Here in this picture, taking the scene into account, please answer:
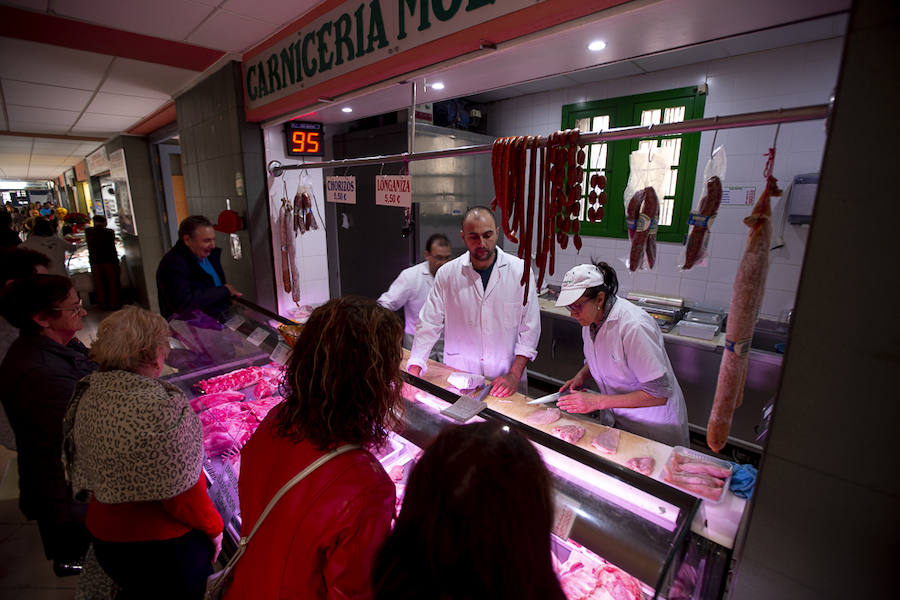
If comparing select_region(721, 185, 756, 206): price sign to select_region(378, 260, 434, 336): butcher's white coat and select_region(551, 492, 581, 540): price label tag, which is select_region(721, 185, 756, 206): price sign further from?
select_region(551, 492, 581, 540): price label tag

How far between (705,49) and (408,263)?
389 centimetres

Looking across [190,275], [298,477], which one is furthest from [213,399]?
[298,477]

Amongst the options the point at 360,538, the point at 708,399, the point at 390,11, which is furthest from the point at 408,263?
the point at 360,538

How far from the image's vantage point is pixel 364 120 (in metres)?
5.74

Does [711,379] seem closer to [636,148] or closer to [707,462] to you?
[707,462]

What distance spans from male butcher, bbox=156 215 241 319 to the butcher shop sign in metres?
1.43

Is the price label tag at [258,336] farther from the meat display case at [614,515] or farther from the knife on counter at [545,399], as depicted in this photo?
the knife on counter at [545,399]

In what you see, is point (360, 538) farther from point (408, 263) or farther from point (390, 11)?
point (408, 263)

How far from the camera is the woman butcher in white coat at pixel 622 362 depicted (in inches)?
102

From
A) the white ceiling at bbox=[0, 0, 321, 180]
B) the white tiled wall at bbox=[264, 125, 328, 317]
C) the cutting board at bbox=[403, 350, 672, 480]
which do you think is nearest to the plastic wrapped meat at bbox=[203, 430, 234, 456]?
the cutting board at bbox=[403, 350, 672, 480]

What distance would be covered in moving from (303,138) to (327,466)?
4389 mm

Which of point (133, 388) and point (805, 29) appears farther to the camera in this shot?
point (805, 29)

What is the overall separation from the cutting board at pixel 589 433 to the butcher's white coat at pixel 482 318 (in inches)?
29.7

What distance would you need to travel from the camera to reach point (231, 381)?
3.18m
